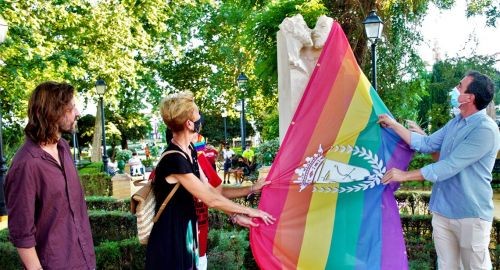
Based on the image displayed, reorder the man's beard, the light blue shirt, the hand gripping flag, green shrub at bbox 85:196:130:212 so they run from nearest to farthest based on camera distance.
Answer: the man's beard, the light blue shirt, the hand gripping flag, green shrub at bbox 85:196:130:212

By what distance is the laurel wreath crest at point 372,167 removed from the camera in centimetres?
344

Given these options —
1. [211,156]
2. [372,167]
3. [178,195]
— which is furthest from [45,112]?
[211,156]

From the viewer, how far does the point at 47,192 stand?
2449mm

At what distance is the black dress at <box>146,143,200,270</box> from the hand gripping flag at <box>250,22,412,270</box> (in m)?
0.61

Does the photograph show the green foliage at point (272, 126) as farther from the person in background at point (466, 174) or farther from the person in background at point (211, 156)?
the person in background at point (466, 174)

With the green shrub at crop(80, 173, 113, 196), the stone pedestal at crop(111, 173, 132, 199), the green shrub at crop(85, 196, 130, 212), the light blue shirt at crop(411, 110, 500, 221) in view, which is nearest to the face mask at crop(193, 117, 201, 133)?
the light blue shirt at crop(411, 110, 500, 221)

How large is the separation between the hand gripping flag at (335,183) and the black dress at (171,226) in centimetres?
61

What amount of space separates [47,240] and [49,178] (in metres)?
0.32

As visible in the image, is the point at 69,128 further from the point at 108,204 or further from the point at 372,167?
the point at 108,204

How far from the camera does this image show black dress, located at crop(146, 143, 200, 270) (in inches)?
110

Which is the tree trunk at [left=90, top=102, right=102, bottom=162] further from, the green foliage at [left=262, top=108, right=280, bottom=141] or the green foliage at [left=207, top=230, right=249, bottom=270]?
the green foliage at [left=207, top=230, right=249, bottom=270]

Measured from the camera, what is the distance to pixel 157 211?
286cm

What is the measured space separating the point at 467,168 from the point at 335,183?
90cm

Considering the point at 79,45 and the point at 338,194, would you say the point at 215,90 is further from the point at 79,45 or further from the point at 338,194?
the point at 338,194
